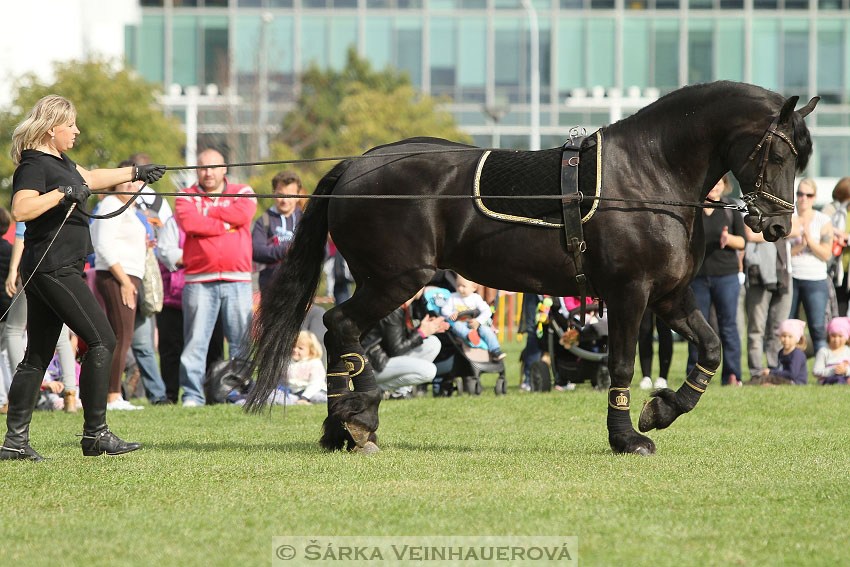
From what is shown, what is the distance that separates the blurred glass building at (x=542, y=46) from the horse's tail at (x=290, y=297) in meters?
39.1

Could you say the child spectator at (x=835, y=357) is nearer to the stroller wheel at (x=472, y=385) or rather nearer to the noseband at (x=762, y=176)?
the stroller wheel at (x=472, y=385)

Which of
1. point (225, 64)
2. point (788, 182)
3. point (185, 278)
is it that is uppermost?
point (225, 64)

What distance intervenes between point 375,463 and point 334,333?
1.07 meters

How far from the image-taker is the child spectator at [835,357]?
12.8m

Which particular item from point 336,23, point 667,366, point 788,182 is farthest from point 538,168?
point 336,23

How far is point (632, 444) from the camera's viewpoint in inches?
293

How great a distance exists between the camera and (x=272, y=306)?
8.17 meters

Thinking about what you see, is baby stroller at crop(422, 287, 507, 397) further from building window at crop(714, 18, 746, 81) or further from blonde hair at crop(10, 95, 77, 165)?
building window at crop(714, 18, 746, 81)

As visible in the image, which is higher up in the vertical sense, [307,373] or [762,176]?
[762,176]

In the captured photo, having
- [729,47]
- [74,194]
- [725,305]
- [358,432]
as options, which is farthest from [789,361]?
[729,47]

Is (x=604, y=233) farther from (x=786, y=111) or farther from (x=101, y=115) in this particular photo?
(x=101, y=115)

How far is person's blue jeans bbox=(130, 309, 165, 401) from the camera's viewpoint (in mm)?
12070

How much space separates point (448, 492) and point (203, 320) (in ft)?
19.6

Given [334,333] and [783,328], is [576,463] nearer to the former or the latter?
[334,333]
